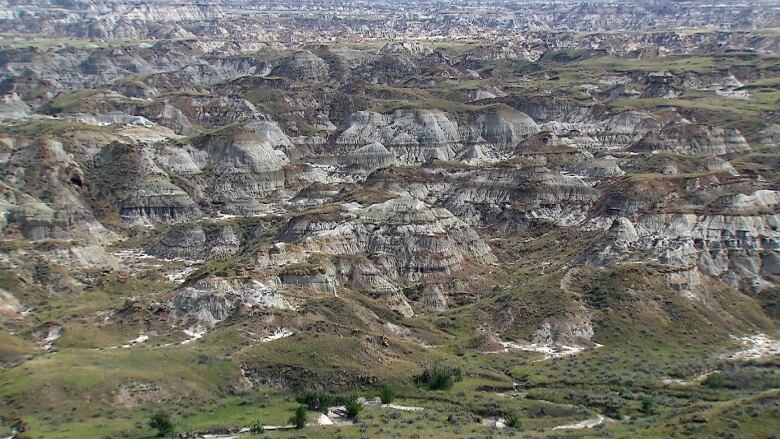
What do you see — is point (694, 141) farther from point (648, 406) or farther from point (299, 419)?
point (299, 419)

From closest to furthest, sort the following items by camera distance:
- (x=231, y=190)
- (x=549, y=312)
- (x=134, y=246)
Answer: (x=549, y=312) < (x=134, y=246) < (x=231, y=190)

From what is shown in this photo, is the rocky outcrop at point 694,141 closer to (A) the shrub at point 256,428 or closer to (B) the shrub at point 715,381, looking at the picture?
(B) the shrub at point 715,381

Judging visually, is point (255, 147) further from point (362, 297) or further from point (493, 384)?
point (493, 384)

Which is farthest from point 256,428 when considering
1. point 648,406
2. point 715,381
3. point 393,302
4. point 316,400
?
point 715,381

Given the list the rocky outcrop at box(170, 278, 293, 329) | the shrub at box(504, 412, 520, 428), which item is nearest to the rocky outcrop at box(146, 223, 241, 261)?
the rocky outcrop at box(170, 278, 293, 329)

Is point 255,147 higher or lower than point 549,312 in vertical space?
higher

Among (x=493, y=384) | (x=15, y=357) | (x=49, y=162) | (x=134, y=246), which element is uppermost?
(x=49, y=162)

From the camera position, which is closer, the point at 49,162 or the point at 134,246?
the point at 134,246

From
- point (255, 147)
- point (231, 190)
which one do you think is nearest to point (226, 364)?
point (231, 190)

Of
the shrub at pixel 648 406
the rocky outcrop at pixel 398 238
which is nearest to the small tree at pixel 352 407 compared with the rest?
the shrub at pixel 648 406
